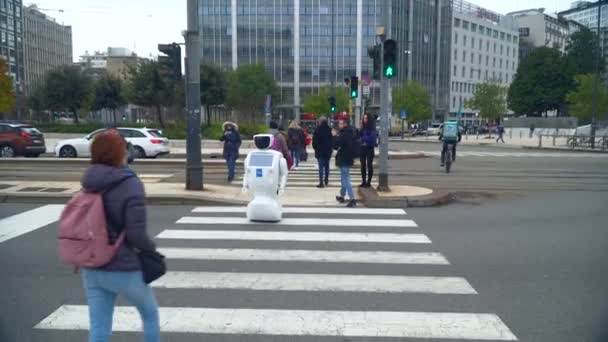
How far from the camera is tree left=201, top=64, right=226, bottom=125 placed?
42.8 meters

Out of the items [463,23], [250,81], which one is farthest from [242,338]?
[463,23]

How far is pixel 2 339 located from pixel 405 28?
80631 mm

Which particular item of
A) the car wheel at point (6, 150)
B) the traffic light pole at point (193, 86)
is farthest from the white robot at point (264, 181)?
the car wheel at point (6, 150)

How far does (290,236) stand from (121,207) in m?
4.94

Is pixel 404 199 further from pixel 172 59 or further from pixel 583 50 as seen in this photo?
pixel 583 50

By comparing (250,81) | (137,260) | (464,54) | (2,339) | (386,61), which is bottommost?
(2,339)

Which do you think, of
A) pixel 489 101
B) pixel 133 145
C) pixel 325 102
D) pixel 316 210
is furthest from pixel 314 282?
pixel 489 101

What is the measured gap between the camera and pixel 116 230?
10.7 feet

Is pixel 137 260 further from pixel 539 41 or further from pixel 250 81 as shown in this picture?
pixel 539 41

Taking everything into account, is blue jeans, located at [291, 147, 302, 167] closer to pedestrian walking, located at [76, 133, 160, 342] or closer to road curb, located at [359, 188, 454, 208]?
road curb, located at [359, 188, 454, 208]

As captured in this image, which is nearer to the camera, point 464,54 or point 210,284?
point 210,284

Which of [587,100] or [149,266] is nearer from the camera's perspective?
[149,266]

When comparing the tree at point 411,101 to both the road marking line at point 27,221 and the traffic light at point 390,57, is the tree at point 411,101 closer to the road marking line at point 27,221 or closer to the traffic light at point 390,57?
the traffic light at point 390,57

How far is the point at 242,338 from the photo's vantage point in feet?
14.3
